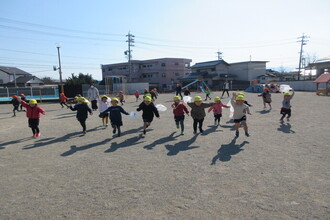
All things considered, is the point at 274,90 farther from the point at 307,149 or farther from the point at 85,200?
the point at 85,200

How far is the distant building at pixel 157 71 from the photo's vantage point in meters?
57.4

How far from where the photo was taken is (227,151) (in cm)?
558

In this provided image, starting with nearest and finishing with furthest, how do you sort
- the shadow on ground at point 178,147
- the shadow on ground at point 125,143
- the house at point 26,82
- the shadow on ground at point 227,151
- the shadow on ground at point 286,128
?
1. the shadow on ground at point 227,151
2. the shadow on ground at point 178,147
3. the shadow on ground at point 125,143
4. the shadow on ground at point 286,128
5. the house at point 26,82

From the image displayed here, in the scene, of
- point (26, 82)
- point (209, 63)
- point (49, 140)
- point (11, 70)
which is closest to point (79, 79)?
point (26, 82)

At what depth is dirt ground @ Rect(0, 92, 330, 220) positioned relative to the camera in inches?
121

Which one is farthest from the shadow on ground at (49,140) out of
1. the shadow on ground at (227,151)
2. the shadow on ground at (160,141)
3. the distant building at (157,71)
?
the distant building at (157,71)

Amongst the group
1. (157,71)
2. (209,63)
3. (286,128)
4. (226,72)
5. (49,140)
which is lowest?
(49,140)

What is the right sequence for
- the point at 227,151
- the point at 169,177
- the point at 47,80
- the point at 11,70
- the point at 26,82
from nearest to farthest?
the point at 169,177 < the point at 227,151 < the point at 26,82 < the point at 11,70 < the point at 47,80

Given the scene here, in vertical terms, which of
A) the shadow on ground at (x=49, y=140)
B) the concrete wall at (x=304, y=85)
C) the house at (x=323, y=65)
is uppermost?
the house at (x=323, y=65)

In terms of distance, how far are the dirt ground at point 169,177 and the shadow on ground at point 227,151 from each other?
2cm

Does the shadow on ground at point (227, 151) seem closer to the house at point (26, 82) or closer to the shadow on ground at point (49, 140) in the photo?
the shadow on ground at point (49, 140)

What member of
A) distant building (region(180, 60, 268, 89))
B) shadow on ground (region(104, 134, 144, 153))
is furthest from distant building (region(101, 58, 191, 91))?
shadow on ground (region(104, 134, 144, 153))

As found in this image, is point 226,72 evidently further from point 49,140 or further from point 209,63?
point 49,140

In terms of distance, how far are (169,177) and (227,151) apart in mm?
2084
